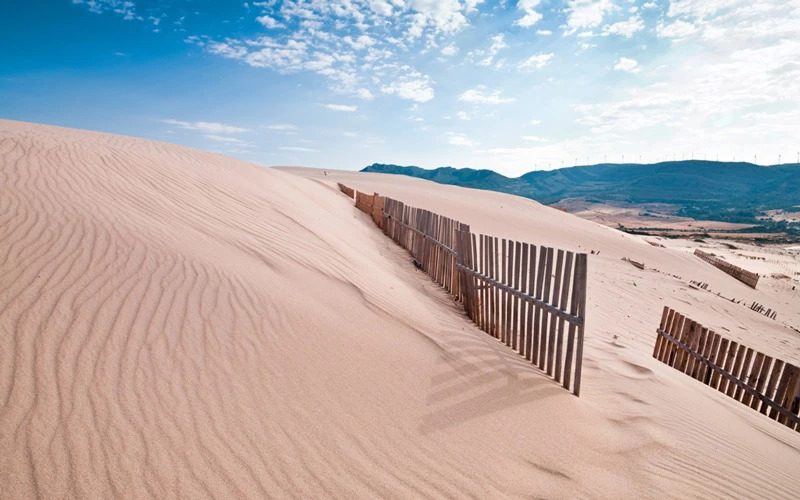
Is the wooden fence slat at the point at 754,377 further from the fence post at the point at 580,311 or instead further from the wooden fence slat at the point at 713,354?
the fence post at the point at 580,311

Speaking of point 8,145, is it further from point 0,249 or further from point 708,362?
point 708,362

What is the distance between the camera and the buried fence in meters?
4.12

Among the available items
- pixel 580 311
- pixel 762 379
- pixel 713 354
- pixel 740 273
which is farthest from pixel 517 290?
pixel 740 273

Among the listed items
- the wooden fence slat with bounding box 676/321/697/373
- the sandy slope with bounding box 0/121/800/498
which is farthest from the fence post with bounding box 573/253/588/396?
the wooden fence slat with bounding box 676/321/697/373

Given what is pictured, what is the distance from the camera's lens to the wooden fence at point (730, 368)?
4656 mm

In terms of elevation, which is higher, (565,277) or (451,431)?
(565,277)

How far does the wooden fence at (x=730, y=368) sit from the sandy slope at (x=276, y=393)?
1.16ft

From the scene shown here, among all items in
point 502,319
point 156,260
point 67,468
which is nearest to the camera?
point 67,468

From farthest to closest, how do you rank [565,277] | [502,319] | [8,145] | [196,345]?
[8,145]
[502,319]
[565,277]
[196,345]

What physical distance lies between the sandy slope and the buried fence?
14.7 inches

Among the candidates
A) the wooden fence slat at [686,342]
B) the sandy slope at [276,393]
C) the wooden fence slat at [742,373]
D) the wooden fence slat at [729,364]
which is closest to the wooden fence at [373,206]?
the sandy slope at [276,393]

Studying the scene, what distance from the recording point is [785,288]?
Result: 1956cm

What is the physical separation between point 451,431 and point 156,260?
353 cm

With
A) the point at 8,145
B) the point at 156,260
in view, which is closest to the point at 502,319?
the point at 156,260
